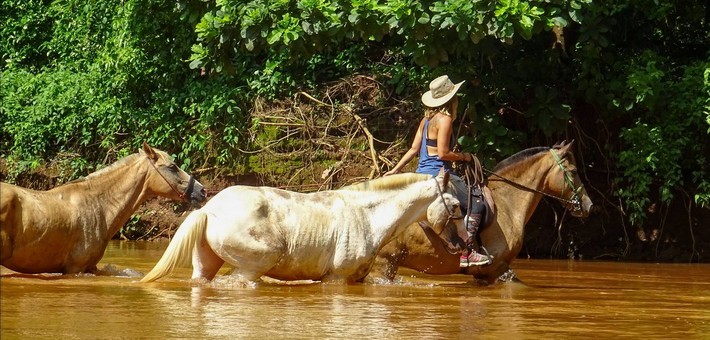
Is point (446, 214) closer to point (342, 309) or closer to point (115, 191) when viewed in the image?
point (342, 309)

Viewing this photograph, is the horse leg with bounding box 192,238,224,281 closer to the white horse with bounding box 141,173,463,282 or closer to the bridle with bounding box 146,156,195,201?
the white horse with bounding box 141,173,463,282

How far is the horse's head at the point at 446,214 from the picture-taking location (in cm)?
1082

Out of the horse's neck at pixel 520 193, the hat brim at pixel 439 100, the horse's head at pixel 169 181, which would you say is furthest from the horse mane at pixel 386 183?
the horse's head at pixel 169 181

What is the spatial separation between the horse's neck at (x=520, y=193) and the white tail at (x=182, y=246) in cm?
328

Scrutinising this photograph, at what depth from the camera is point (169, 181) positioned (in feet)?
38.3

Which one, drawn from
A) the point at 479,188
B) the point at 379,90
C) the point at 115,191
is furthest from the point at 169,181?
the point at 379,90

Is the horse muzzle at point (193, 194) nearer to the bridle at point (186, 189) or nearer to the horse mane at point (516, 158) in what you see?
the bridle at point (186, 189)

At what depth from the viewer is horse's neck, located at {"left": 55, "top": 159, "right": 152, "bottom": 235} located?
11.2 m

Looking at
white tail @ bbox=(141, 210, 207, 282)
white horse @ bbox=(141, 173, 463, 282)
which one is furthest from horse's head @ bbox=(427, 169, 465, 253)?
white tail @ bbox=(141, 210, 207, 282)

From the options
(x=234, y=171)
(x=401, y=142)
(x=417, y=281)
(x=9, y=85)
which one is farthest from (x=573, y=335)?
(x=9, y=85)

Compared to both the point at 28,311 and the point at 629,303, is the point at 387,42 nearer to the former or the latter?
the point at 629,303

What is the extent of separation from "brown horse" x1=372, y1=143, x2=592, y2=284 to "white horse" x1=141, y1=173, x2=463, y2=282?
34cm

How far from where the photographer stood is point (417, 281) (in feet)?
37.9

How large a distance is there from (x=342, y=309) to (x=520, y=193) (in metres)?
4.20
